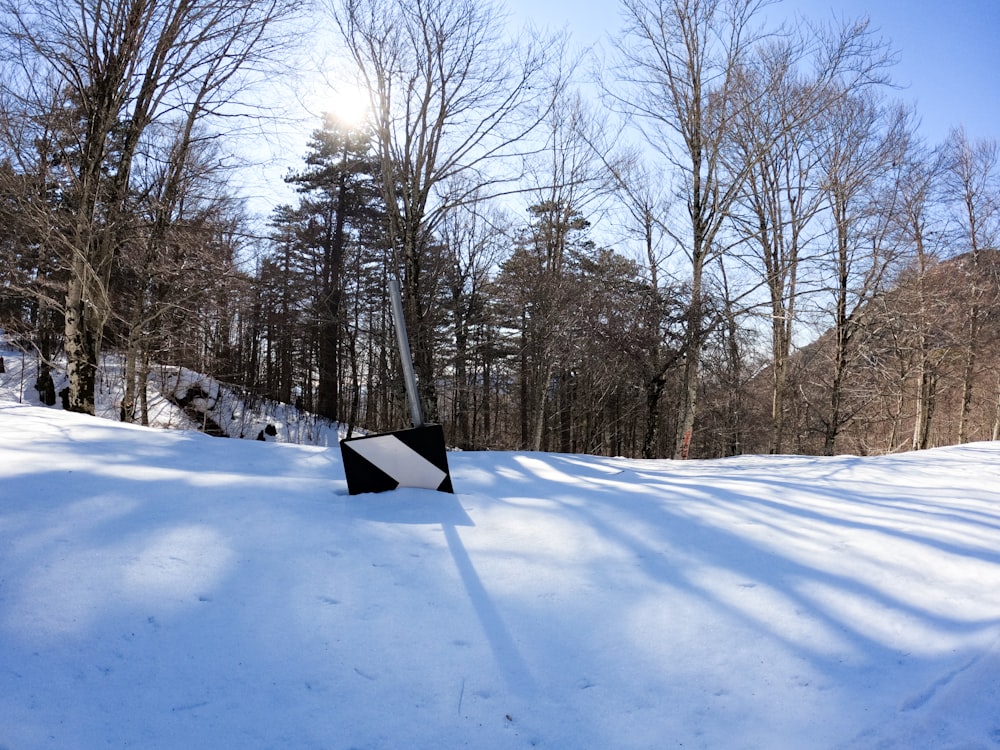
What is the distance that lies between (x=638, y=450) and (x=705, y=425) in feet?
11.2

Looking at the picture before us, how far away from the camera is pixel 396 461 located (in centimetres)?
351

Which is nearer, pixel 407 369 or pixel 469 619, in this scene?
pixel 469 619

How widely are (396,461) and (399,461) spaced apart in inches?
0.8

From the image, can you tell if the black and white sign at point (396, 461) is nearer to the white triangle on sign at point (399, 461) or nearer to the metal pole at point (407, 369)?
the white triangle on sign at point (399, 461)

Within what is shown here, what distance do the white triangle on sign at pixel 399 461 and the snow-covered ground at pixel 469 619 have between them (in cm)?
20

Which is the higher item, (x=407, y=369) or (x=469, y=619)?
(x=407, y=369)

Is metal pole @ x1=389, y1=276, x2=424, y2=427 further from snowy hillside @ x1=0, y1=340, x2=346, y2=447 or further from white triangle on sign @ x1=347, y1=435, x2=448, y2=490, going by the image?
snowy hillside @ x1=0, y1=340, x2=346, y2=447

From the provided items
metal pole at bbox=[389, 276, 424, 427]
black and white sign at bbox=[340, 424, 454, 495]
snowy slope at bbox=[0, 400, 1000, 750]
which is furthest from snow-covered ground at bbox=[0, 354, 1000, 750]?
metal pole at bbox=[389, 276, 424, 427]

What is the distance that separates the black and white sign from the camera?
340cm

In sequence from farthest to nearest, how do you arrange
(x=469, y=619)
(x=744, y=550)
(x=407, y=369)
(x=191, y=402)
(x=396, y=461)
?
(x=191, y=402) < (x=407, y=369) < (x=396, y=461) < (x=744, y=550) < (x=469, y=619)

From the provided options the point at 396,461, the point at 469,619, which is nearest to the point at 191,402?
the point at 396,461

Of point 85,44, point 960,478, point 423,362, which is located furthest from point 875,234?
point 85,44

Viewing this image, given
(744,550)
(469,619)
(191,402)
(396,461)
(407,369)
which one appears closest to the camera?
(469,619)

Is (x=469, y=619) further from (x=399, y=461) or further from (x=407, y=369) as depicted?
(x=407, y=369)
